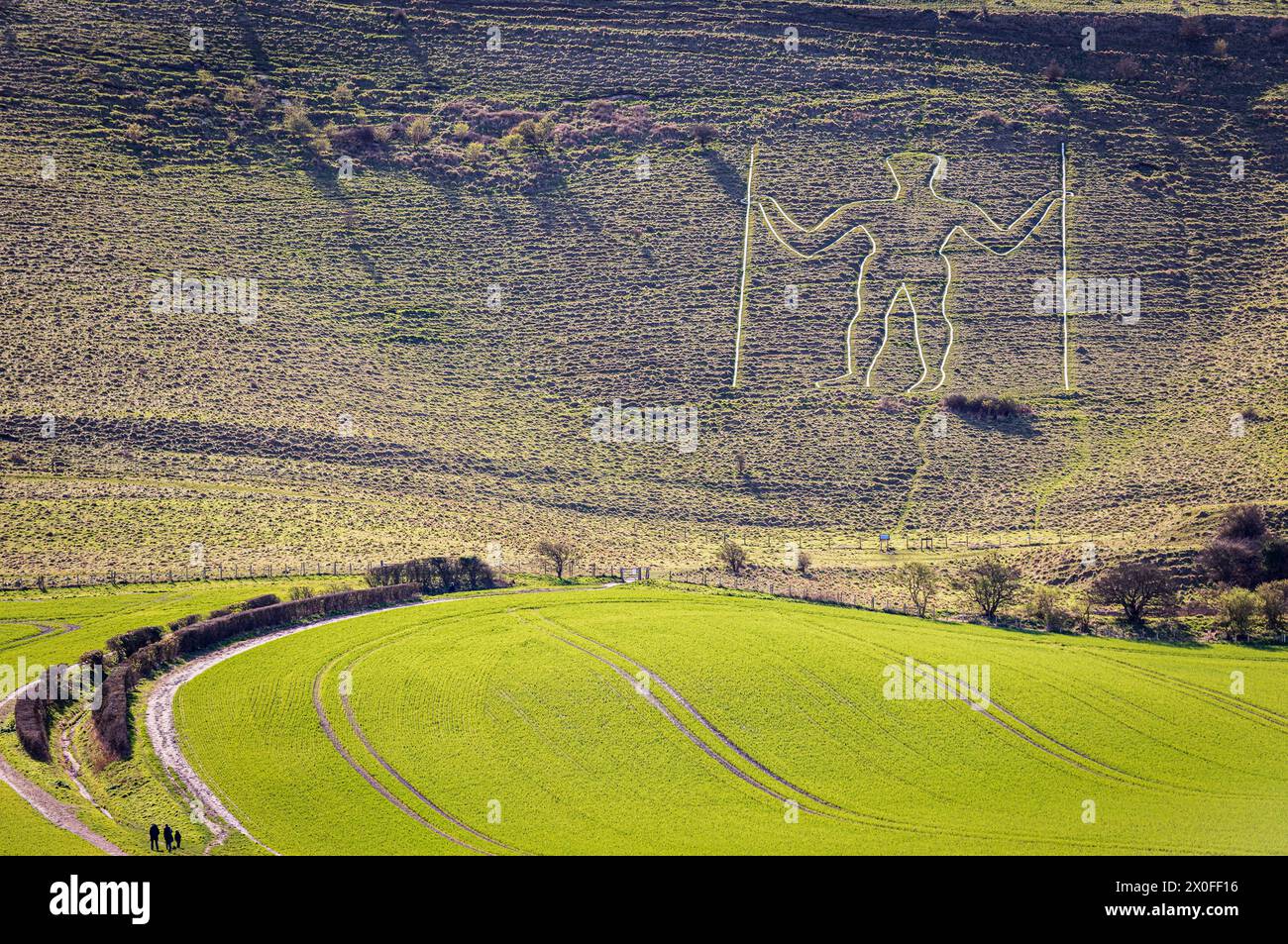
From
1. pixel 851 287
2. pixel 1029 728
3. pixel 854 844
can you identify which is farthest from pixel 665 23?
pixel 854 844

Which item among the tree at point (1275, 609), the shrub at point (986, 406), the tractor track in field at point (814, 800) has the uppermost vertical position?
the shrub at point (986, 406)

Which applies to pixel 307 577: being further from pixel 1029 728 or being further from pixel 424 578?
pixel 1029 728

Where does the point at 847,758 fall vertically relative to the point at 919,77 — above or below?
below

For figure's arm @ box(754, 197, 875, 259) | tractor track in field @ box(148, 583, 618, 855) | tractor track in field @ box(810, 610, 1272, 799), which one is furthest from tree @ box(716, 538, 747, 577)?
figure's arm @ box(754, 197, 875, 259)

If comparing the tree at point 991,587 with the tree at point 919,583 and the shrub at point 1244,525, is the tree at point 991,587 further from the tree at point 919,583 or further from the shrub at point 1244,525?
the shrub at point 1244,525

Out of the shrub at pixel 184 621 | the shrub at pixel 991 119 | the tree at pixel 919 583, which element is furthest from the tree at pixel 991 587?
the shrub at pixel 991 119

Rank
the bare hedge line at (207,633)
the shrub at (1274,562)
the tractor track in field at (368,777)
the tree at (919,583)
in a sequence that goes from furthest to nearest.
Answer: the tree at (919,583), the shrub at (1274,562), the bare hedge line at (207,633), the tractor track in field at (368,777)

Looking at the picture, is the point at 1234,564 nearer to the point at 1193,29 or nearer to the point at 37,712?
the point at 37,712
